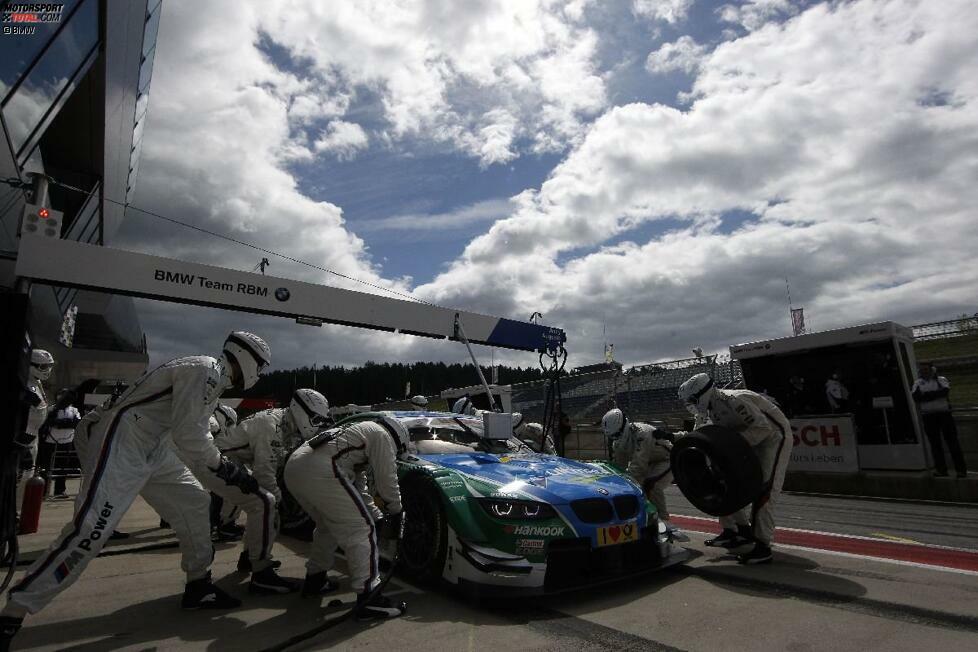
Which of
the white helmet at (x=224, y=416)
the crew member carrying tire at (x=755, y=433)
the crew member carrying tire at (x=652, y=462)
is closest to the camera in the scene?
the crew member carrying tire at (x=755, y=433)

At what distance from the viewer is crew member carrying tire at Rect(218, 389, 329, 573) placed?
5.04m

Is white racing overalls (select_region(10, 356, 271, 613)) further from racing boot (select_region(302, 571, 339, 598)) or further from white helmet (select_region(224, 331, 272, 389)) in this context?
racing boot (select_region(302, 571, 339, 598))

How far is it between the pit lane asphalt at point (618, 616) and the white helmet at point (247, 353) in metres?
1.54

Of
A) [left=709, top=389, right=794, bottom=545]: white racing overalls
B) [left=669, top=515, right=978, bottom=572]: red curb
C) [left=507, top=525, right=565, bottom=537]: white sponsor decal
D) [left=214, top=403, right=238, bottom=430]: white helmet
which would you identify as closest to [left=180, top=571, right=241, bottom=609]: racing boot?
[left=507, top=525, right=565, bottom=537]: white sponsor decal

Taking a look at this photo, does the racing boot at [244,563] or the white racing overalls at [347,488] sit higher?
the white racing overalls at [347,488]

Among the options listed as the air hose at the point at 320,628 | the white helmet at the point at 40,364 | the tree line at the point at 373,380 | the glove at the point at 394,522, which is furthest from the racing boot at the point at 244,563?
the tree line at the point at 373,380

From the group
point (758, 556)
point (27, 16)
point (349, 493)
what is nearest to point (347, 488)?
point (349, 493)

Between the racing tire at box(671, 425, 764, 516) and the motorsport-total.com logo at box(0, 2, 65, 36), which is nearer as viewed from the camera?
the racing tire at box(671, 425, 764, 516)

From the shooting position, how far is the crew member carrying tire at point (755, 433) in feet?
15.2

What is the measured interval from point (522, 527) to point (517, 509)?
0.40 ft

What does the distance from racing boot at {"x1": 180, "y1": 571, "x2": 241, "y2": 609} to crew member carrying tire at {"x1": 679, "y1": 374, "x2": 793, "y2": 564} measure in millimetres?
3791

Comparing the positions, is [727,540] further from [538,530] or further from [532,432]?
[532,432]

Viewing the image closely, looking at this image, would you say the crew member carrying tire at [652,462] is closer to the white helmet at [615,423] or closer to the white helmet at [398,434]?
the white helmet at [615,423]

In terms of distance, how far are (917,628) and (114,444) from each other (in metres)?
4.61
